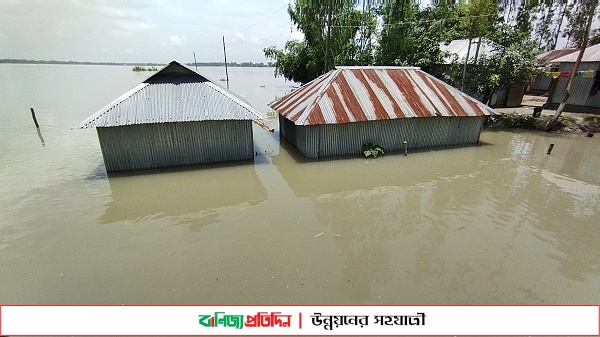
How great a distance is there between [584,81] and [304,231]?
29130 mm

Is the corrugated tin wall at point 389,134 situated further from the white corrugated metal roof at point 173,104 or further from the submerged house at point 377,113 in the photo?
the white corrugated metal roof at point 173,104

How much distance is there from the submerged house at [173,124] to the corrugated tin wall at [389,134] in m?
3.21

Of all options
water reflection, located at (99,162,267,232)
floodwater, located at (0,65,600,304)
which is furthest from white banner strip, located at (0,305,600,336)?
water reflection, located at (99,162,267,232)

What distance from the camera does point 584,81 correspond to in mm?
23312

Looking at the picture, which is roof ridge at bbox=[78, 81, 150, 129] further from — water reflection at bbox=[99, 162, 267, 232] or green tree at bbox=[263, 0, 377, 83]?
green tree at bbox=[263, 0, 377, 83]

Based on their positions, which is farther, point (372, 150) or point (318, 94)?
point (372, 150)

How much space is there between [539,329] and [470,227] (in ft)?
12.4

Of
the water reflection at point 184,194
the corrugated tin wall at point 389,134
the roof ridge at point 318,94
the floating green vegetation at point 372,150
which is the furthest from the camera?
the floating green vegetation at point 372,150

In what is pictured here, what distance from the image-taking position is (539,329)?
520cm

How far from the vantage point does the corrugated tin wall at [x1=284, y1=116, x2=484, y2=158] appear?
14680 millimetres

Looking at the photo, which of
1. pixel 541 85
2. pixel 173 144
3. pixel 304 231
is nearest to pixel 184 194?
pixel 173 144

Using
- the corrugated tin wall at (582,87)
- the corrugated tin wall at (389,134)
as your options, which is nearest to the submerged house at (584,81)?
the corrugated tin wall at (582,87)

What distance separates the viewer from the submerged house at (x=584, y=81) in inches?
870

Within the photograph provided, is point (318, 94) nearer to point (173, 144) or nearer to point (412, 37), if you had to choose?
point (173, 144)
